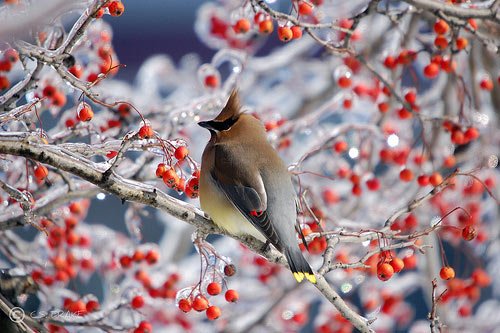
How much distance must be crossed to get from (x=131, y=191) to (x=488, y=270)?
3.57 m

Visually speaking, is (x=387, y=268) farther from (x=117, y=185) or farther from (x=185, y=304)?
(x=117, y=185)

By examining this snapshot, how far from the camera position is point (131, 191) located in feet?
6.39

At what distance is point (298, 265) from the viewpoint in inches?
88.1

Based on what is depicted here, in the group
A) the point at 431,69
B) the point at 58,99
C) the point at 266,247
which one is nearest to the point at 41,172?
the point at 58,99

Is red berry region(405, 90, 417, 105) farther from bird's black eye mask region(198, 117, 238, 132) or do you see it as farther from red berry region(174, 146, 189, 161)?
red berry region(174, 146, 189, 161)

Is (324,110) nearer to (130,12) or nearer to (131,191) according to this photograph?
(131,191)

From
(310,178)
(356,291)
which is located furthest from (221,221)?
(356,291)

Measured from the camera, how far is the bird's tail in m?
2.17

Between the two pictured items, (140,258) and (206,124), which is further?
(140,258)

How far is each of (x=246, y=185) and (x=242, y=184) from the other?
15 mm

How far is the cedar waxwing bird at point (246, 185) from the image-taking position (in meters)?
2.40

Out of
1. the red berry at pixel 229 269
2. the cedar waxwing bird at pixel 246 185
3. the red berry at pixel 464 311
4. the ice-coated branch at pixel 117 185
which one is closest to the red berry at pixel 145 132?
the ice-coated branch at pixel 117 185

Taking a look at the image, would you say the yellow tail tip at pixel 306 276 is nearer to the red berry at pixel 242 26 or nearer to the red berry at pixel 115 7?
the red berry at pixel 115 7

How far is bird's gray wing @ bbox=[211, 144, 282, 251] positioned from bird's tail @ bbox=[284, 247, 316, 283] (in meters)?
0.11
